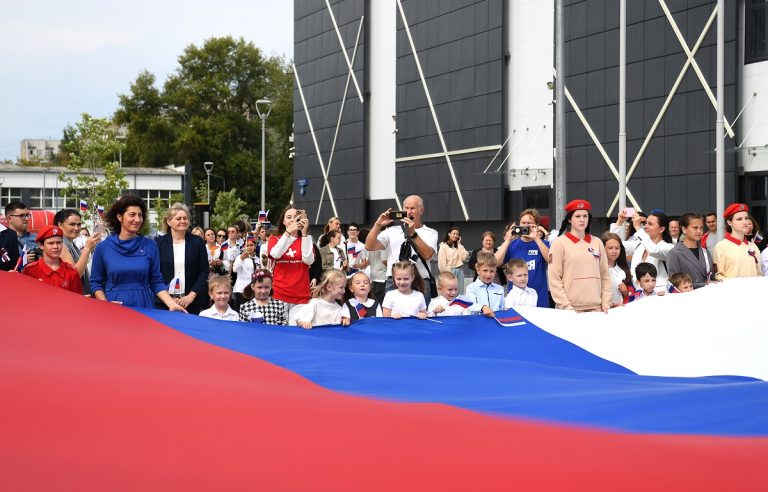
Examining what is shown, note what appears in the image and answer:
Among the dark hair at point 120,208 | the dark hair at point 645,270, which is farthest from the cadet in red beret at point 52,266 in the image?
the dark hair at point 645,270

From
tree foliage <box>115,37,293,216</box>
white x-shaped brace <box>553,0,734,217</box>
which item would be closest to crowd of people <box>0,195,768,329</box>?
white x-shaped brace <box>553,0,734,217</box>

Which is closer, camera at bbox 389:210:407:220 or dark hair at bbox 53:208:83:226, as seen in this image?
camera at bbox 389:210:407:220

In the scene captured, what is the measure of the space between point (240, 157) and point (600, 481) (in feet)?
205

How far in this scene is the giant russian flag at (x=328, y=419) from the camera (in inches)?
129

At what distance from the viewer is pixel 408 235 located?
9.01m

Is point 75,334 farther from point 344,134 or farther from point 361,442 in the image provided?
point 344,134

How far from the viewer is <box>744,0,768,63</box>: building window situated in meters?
24.7

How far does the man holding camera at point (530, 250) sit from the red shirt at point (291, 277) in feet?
7.54

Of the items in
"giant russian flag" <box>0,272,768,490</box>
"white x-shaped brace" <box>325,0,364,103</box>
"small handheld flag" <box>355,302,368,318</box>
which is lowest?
"giant russian flag" <box>0,272,768,490</box>

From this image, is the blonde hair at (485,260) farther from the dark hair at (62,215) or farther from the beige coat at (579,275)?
the dark hair at (62,215)

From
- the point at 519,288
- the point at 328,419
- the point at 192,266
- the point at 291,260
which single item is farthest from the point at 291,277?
the point at 328,419

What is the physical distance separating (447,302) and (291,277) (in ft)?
5.48

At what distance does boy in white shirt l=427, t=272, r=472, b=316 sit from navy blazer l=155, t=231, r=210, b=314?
2120mm

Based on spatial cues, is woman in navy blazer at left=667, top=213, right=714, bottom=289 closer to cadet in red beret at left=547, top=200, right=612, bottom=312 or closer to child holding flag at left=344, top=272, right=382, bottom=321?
cadet in red beret at left=547, top=200, right=612, bottom=312
